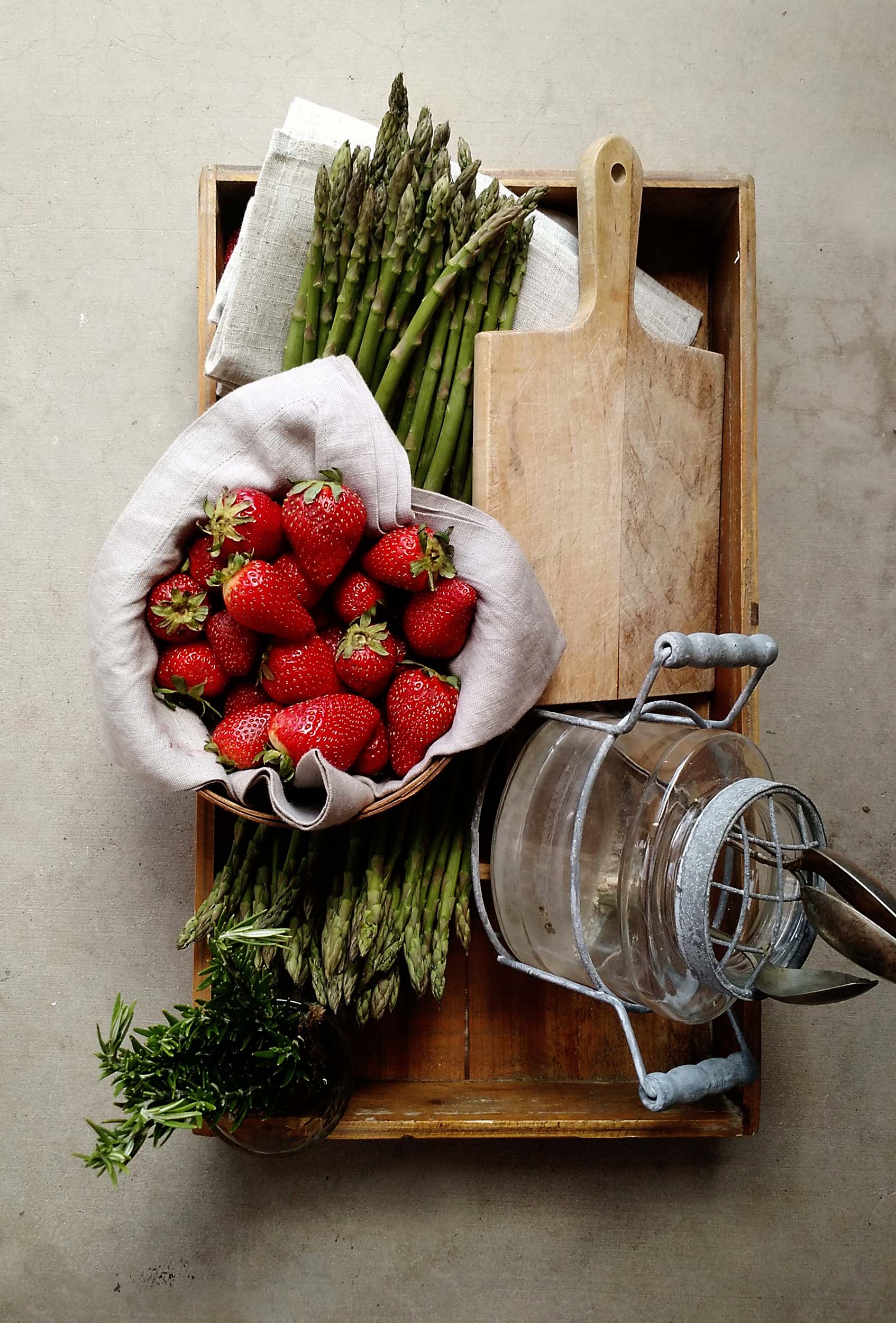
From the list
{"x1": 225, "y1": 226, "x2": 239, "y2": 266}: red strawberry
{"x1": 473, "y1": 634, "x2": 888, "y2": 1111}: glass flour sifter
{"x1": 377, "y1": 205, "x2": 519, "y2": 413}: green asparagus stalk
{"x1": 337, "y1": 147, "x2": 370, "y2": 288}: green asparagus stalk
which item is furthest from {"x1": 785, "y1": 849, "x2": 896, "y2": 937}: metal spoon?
{"x1": 225, "y1": 226, "x2": 239, "y2": 266}: red strawberry

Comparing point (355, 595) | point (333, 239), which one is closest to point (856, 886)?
point (355, 595)

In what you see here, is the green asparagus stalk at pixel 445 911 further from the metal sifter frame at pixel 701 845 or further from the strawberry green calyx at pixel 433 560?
the strawberry green calyx at pixel 433 560

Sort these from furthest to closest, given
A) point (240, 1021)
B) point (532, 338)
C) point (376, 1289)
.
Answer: point (376, 1289) < point (532, 338) < point (240, 1021)

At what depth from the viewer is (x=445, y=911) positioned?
1.13m

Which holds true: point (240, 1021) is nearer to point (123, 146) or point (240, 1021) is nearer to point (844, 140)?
point (123, 146)

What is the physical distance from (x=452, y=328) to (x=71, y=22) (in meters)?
0.76

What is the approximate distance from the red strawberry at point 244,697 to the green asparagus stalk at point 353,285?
386 mm

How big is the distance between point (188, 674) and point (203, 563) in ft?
0.37

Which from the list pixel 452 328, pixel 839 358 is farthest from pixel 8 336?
pixel 839 358

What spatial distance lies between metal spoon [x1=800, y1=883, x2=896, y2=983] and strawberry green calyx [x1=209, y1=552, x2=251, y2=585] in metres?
0.59

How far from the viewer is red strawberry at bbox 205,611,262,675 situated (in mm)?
988

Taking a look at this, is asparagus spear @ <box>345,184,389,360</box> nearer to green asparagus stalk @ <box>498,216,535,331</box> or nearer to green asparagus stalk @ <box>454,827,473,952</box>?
green asparagus stalk @ <box>498,216,535,331</box>

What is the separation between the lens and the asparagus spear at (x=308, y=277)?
42.1 inches

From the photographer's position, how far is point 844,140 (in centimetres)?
138
